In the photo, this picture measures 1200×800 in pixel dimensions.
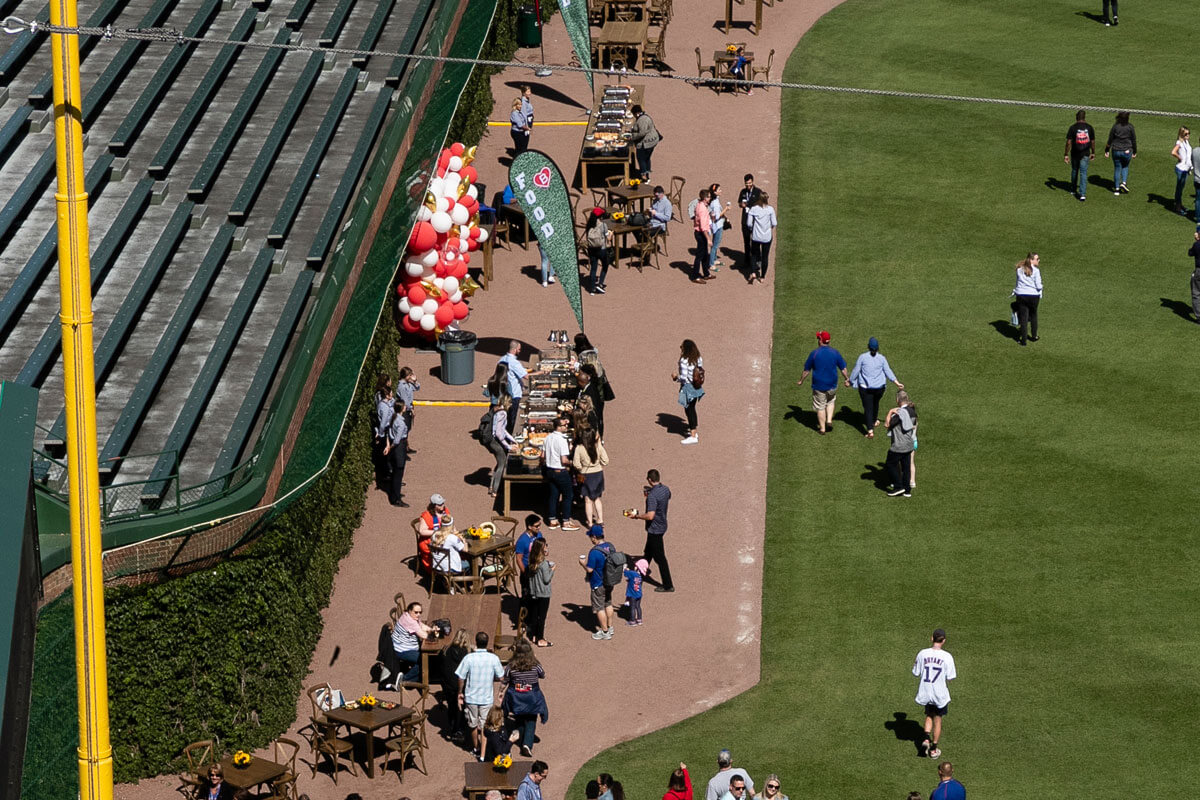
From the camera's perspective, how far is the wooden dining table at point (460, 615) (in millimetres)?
21859

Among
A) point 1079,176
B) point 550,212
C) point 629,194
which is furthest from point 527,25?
point 550,212

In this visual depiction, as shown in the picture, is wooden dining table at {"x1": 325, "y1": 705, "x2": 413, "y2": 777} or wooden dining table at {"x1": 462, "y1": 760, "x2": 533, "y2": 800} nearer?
wooden dining table at {"x1": 462, "y1": 760, "x2": 533, "y2": 800}

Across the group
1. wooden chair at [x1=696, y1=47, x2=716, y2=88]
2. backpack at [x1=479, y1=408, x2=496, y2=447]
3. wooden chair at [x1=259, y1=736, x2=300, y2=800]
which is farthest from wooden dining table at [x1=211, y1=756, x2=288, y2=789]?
wooden chair at [x1=696, y1=47, x2=716, y2=88]

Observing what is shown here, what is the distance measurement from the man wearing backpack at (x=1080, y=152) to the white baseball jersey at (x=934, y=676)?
1622 cm

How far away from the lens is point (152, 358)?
23.3m

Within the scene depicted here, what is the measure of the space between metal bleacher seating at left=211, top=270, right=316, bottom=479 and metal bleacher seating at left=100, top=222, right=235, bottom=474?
1.09 meters

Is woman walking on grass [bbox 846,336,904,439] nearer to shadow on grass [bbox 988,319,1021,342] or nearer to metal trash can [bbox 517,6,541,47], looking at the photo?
shadow on grass [bbox 988,319,1021,342]

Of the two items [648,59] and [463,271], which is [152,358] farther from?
[648,59]

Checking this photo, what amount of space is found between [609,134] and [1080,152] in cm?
906

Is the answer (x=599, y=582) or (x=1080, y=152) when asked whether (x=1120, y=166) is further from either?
(x=599, y=582)

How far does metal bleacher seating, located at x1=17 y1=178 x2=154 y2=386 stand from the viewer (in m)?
22.0

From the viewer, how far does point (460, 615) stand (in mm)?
22391

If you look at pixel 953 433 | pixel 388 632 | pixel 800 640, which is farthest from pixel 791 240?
pixel 388 632

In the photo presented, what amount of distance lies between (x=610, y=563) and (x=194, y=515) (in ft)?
17.6
